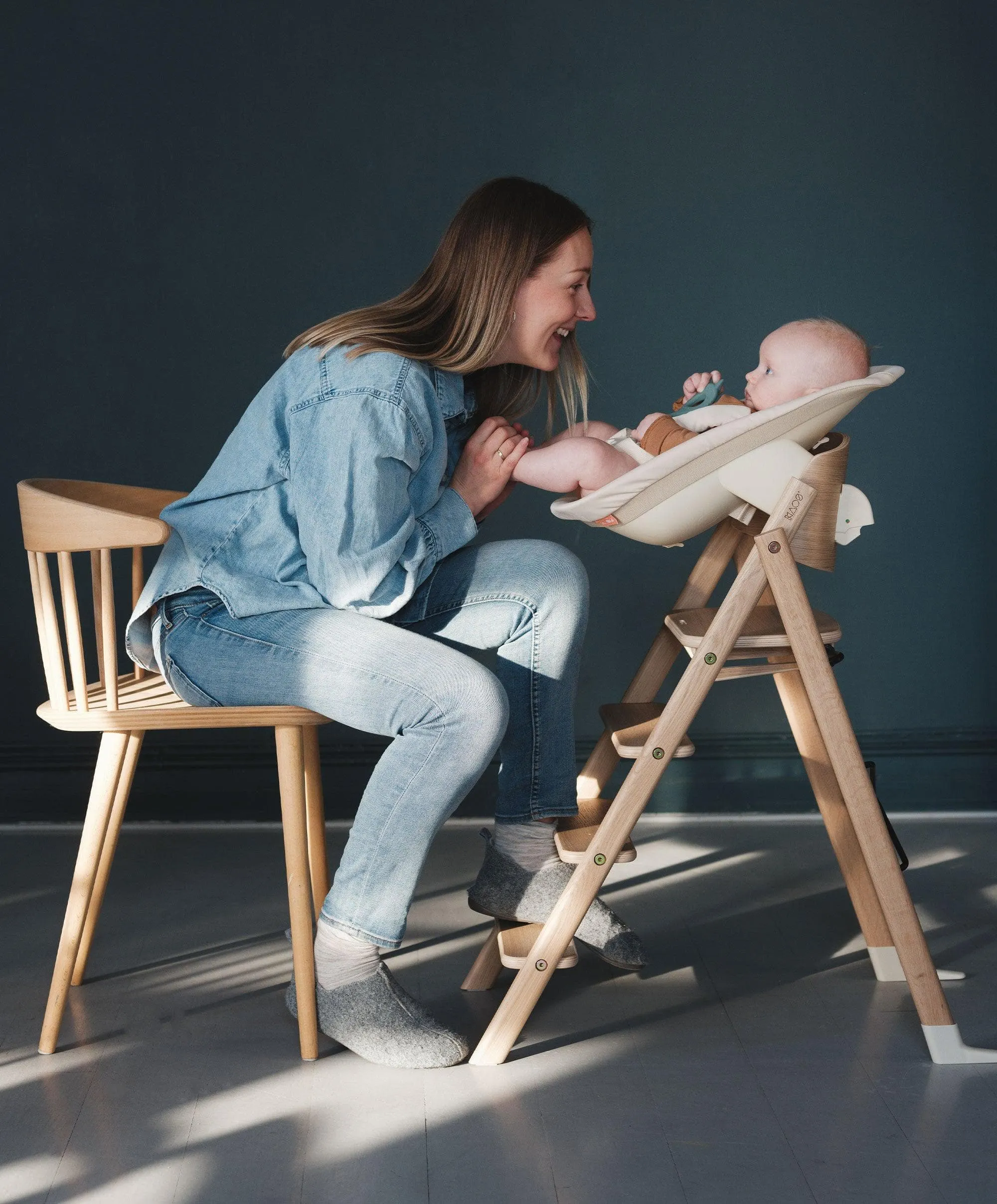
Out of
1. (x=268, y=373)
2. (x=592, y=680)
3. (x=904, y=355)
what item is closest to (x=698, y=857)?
(x=592, y=680)

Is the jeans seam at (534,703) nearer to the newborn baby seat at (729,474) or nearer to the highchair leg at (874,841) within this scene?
the newborn baby seat at (729,474)

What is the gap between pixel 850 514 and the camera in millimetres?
1688

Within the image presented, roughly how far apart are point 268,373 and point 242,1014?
1565 millimetres

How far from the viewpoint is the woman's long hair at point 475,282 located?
5.86ft

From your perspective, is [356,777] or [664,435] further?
[356,777]

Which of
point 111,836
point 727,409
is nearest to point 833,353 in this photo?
point 727,409

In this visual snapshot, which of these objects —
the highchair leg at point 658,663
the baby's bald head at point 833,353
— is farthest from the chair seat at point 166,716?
the baby's bald head at point 833,353

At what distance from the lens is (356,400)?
1684 millimetres

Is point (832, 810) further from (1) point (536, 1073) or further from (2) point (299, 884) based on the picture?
(2) point (299, 884)

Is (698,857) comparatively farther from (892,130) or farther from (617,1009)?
(892,130)

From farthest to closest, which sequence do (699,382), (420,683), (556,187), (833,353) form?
(556,187), (699,382), (833,353), (420,683)

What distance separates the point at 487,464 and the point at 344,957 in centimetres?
73

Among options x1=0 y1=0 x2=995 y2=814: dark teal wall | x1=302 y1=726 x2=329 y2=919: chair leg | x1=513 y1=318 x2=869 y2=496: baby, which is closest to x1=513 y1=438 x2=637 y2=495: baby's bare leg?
x1=513 y1=318 x2=869 y2=496: baby

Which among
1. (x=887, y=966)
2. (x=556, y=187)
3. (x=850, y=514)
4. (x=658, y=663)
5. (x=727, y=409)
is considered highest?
(x=556, y=187)
